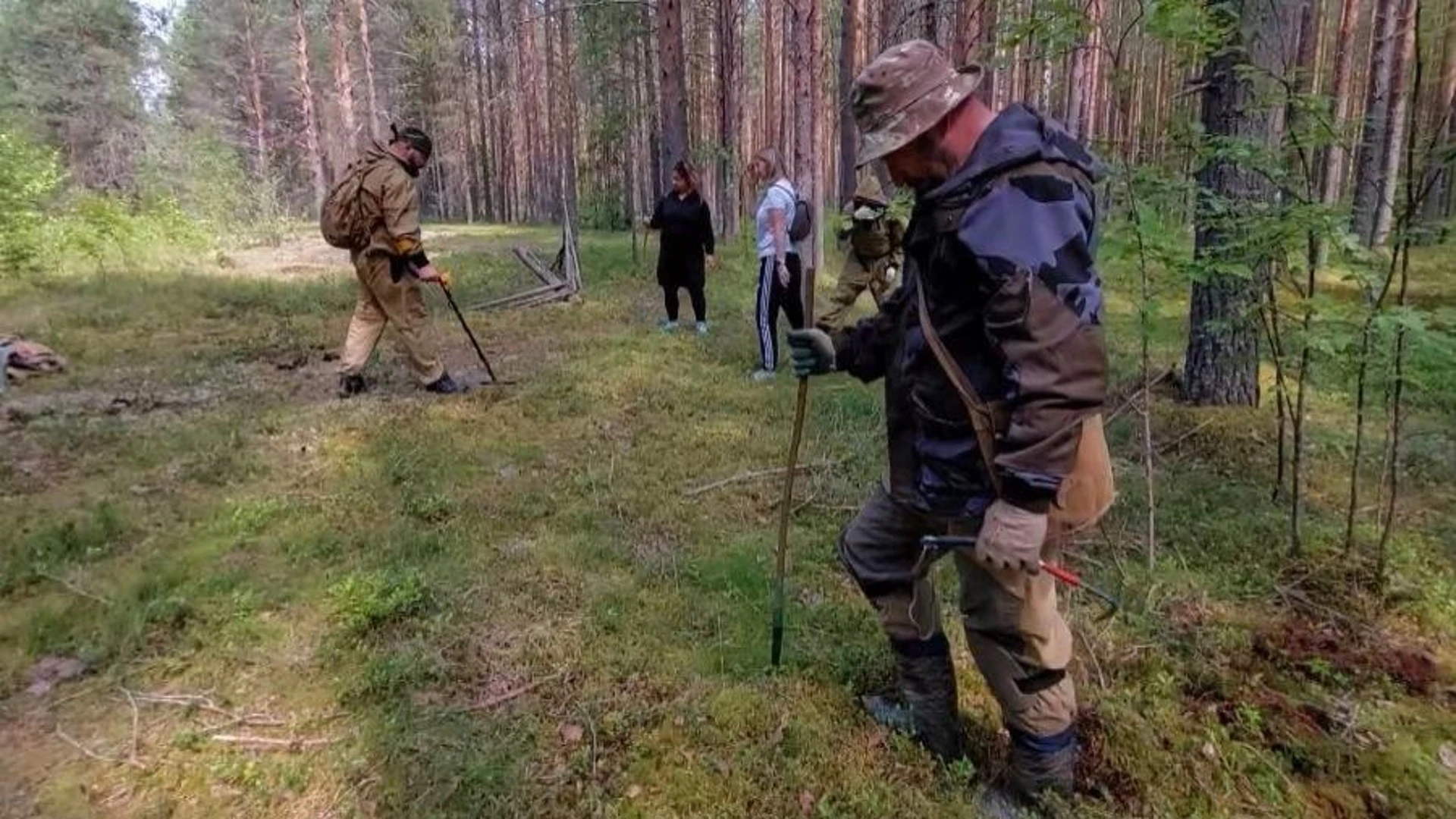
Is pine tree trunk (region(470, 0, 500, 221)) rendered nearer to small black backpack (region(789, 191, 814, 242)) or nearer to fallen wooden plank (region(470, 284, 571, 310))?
fallen wooden plank (region(470, 284, 571, 310))

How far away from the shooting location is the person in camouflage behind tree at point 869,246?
6773mm

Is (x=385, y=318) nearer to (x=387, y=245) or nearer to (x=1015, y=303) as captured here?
(x=387, y=245)

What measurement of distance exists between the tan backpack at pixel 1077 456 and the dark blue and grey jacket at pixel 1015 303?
0.07 feet

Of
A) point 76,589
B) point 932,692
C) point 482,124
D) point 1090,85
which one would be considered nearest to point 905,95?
point 932,692

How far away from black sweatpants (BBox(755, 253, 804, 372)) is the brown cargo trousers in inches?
117

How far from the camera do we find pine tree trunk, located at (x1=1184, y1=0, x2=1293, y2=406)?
13.8 ft

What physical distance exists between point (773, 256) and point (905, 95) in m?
5.57

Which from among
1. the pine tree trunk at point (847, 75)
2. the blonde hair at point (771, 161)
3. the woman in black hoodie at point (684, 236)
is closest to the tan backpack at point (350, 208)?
the woman in black hoodie at point (684, 236)

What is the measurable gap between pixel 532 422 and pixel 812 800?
4520 mm

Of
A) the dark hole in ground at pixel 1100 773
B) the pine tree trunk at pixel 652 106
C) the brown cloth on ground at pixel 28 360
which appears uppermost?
the pine tree trunk at pixel 652 106

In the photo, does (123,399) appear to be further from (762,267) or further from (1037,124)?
(1037,124)

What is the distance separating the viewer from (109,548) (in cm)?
450

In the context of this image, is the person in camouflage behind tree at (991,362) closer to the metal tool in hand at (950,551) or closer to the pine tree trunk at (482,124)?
the metal tool in hand at (950,551)

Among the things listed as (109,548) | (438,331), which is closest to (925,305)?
(109,548)
